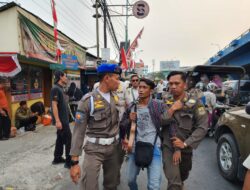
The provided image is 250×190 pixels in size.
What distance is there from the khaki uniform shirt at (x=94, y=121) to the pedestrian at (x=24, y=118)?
5766mm

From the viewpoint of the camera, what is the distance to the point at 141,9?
12727mm

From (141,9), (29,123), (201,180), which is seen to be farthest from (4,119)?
(141,9)

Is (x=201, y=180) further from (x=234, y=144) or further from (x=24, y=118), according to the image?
(x=24, y=118)

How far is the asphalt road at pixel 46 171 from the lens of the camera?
371cm

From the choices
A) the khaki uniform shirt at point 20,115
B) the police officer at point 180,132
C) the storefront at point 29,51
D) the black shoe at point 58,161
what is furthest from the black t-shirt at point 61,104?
the khaki uniform shirt at point 20,115

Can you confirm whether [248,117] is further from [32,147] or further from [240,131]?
[32,147]

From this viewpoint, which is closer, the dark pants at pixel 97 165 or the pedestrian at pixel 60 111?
the dark pants at pixel 97 165

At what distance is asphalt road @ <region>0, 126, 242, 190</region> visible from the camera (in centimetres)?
371

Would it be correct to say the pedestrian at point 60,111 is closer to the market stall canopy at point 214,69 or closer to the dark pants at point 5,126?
the dark pants at point 5,126

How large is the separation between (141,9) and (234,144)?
1079 cm

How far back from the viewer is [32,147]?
5824 millimetres

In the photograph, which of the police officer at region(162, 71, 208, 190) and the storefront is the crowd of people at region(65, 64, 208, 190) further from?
the storefront

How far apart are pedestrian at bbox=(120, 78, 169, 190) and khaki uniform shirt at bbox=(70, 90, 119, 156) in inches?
13.4

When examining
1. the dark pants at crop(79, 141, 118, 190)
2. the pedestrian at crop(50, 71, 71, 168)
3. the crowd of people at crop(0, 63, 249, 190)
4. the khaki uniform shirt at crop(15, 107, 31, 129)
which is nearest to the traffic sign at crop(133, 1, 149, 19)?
the khaki uniform shirt at crop(15, 107, 31, 129)
